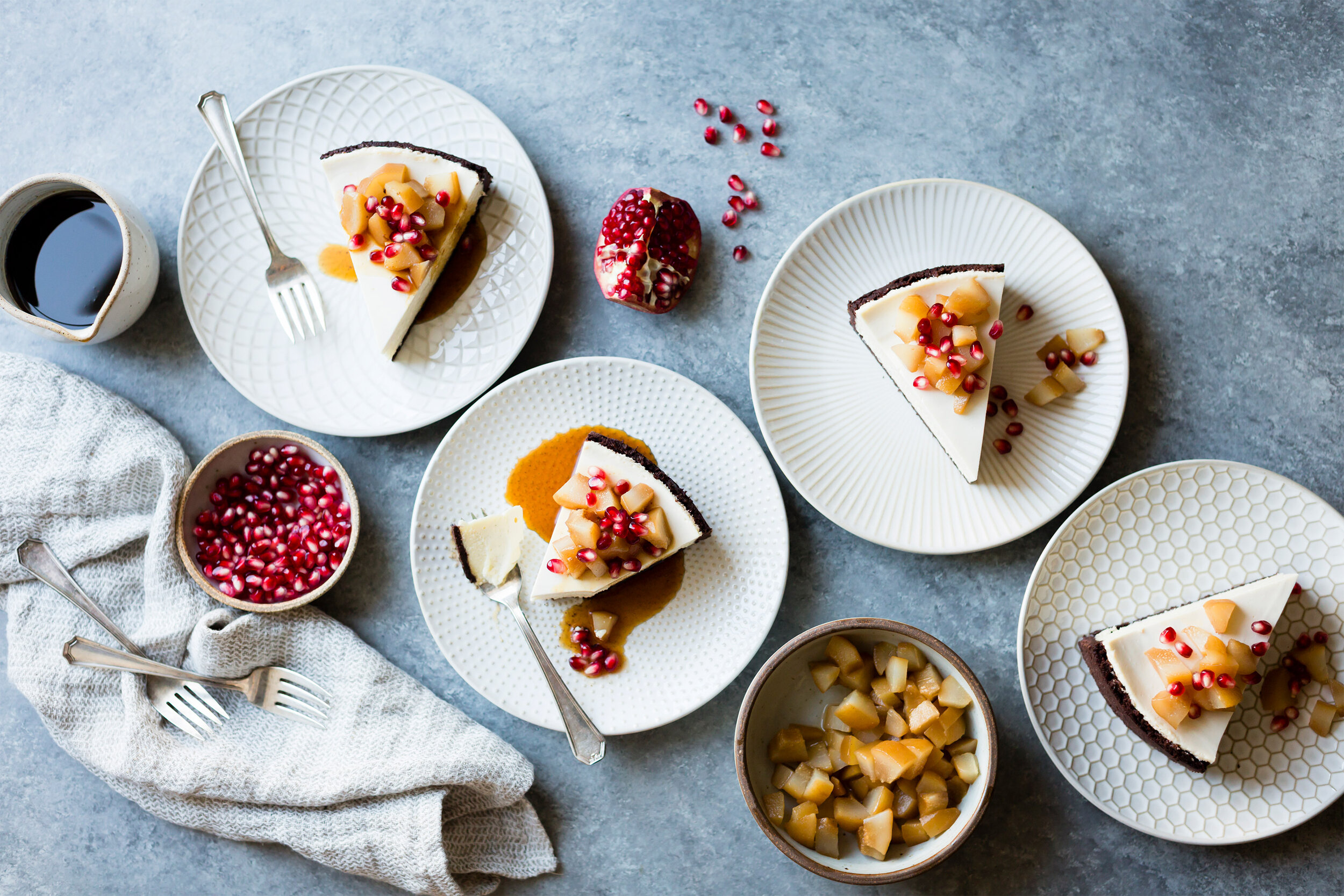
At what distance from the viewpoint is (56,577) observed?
3.10m

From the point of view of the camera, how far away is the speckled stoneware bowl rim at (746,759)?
272cm

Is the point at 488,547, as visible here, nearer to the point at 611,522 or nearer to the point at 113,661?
the point at 611,522

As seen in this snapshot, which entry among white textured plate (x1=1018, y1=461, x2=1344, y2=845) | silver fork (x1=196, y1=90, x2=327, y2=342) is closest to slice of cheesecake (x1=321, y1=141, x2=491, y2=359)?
silver fork (x1=196, y1=90, x2=327, y2=342)

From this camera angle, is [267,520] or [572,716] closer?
[572,716]

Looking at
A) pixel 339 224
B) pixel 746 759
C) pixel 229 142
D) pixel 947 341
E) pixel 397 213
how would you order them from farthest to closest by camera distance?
pixel 339 224, pixel 229 142, pixel 397 213, pixel 947 341, pixel 746 759

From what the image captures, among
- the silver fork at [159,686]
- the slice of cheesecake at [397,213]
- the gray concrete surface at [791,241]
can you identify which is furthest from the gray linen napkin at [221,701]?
the slice of cheesecake at [397,213]

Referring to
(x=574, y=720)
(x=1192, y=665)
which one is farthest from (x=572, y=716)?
(x=1192, y=665)

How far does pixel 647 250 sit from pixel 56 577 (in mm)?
2518

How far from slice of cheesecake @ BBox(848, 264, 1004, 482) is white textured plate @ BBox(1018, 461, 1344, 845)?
1.73 feet

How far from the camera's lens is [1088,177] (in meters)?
3.20

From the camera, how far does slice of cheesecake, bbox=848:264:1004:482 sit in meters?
2.89

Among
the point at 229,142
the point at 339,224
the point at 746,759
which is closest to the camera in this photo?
the point at 746,759

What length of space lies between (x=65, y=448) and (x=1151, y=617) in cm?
406

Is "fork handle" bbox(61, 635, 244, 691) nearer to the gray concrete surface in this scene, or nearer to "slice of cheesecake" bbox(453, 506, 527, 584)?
the gray concrete surface
